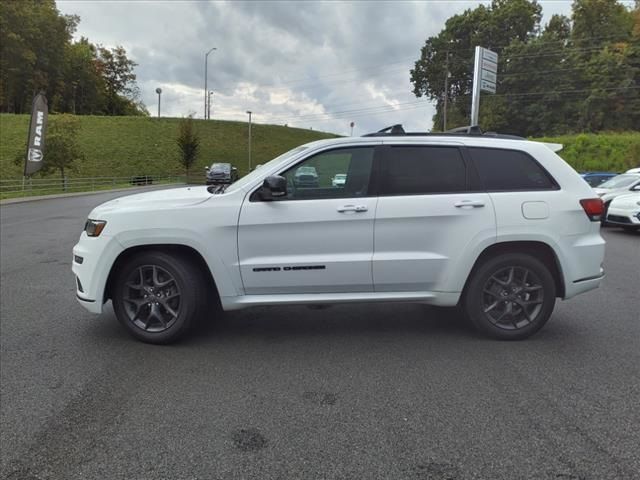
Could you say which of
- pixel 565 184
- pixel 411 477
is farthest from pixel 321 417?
pixel 565 184

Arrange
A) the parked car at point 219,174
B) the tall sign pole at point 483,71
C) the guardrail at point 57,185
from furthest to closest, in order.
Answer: the parked car at point 219,174 < the guardrail at point 57,185 < the tall sign pole at point 483,71

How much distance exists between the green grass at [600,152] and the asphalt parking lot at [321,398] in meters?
31.4

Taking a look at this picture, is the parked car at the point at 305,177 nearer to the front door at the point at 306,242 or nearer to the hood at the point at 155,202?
the front door at the point at 306,242

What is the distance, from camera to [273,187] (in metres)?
4.00

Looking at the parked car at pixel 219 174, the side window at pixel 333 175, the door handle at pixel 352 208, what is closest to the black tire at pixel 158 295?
the side window at pixel 333 175

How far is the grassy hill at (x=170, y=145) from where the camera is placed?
3397cm

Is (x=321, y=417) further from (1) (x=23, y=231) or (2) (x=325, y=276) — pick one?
(1) (x=23, y=231)

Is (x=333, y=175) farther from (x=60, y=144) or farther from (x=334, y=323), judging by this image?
(x=60, y=144)

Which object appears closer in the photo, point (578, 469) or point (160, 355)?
point (578, 469)

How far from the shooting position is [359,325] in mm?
4949

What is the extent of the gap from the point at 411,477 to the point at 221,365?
190 centimetres

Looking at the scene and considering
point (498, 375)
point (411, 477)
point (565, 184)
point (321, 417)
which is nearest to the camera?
point (411, 477)

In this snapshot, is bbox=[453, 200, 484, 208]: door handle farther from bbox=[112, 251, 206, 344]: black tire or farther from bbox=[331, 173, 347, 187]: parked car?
bbox=[112, 251, 206, 344]: black tire

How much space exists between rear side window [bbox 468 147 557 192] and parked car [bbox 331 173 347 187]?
3.87 feet
